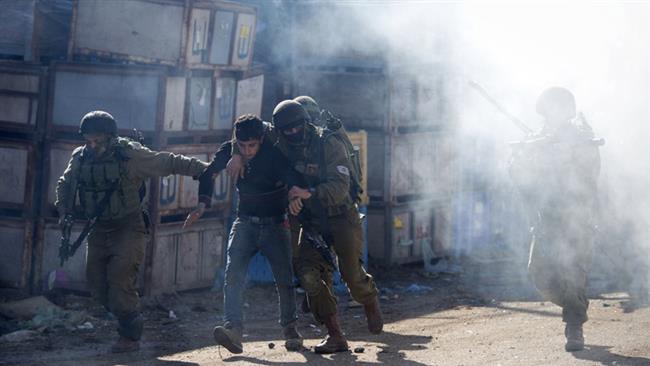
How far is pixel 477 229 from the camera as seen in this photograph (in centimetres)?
1397

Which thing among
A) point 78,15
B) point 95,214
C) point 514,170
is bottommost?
point 95,214

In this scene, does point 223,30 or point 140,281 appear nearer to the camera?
point 140,281

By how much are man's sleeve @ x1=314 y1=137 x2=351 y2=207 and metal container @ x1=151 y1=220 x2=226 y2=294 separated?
10.4 ft

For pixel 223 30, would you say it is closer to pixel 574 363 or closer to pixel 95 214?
pixel 95 214

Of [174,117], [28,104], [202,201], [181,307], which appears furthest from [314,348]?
[28,104]

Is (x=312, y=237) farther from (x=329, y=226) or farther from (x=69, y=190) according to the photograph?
Answer: (x=69, y=190)

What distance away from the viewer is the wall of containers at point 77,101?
9961 mm

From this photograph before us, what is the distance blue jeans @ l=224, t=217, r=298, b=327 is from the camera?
7.48 meters

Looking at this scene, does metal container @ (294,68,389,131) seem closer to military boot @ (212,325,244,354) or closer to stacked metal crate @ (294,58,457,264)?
stacked metal crate @ (294,58,457,264)

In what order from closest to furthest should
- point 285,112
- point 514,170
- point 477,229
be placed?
point 285,112 → point 514,170 → point 477,229

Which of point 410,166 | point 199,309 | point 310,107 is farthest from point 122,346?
point 410,166

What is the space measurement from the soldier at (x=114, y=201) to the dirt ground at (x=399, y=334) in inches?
18.5

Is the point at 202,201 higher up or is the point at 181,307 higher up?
the point at 202,201

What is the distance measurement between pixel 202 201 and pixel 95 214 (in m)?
0.86
